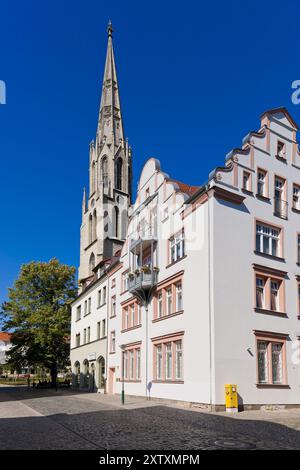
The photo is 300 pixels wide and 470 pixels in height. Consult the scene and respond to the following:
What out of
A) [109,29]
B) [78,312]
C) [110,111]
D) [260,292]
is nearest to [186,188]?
[260,292]

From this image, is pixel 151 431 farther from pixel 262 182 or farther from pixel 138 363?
pixel 138 363

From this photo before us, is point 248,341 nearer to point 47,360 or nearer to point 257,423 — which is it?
point 257,423

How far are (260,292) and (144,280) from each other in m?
7.56

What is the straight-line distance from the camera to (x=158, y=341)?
94.0ft

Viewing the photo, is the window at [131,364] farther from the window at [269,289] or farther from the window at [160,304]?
the window at [269,289]

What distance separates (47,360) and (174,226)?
3444 centimetres

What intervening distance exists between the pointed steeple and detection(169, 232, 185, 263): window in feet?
208

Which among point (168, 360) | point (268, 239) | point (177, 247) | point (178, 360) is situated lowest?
point (168, 360)

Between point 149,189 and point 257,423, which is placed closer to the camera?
point 257,423

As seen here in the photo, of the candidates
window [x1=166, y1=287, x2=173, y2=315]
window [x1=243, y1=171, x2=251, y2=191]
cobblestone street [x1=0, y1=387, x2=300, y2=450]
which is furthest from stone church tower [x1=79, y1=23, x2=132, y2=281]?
cobblestone street [x1=0, y1=387, x2=300, y2=450]

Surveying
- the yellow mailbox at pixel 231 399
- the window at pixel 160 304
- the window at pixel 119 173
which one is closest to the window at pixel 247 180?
the window at pixel 160 304

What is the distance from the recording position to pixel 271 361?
957 inches
